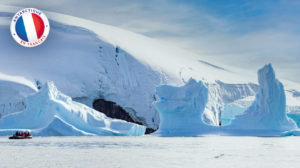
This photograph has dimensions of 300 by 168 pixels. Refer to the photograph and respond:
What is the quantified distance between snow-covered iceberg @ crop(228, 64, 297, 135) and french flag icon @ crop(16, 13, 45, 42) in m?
15.7

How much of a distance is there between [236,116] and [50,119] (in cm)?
1224

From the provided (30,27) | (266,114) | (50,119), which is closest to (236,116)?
(266,114)

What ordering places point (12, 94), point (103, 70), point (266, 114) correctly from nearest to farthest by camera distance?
point (266, 114) < point (12, 94) < point (103, 70)

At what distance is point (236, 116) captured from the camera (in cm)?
3177

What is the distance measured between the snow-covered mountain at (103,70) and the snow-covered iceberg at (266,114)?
1093cm

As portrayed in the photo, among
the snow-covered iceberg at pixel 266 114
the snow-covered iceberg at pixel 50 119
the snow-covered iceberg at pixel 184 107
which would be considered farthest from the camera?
Result: the snow-covered iceberg at pixel 184 107

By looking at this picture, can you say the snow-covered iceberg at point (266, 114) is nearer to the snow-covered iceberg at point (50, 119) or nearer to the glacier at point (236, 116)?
the glacier at point (236, 116)

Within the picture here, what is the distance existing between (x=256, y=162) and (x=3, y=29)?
122 ft

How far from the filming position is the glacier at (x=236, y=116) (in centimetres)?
3195

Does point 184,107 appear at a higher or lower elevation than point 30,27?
lower

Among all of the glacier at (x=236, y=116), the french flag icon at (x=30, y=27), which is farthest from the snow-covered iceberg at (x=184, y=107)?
the french flag icon at (x=30, y=27)

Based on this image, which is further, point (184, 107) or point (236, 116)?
point (184, 107)

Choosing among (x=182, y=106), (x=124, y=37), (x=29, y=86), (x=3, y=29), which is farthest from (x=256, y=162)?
(x=124, y=37)

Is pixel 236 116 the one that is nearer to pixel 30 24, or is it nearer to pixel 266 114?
pixel 266 114
